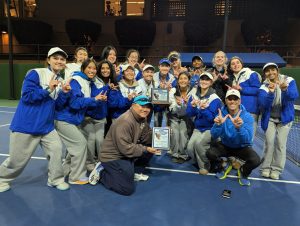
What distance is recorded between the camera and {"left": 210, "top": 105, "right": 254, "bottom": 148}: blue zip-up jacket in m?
4.62

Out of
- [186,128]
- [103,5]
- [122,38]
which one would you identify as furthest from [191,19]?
[186,128]

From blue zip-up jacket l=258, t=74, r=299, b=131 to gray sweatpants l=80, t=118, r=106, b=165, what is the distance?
2.66m

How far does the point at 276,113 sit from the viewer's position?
4871 mm

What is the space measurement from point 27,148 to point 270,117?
149 inches

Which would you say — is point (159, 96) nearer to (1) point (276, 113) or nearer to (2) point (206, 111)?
(2) point (206, 111)

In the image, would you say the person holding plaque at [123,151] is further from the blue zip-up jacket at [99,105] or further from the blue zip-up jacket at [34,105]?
the blue zip-up jacket at [34,105]

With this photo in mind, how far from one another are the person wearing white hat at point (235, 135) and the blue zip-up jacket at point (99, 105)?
5.99 ft

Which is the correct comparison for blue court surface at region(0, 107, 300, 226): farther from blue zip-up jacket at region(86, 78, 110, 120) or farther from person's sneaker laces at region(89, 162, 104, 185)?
blue zip-up jacket at region(86, 78, 110, 120)

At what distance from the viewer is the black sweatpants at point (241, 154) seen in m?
4.69

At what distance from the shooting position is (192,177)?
16.4ft

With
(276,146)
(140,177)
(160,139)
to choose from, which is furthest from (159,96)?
(276,146)

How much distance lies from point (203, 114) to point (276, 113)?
1.18 m

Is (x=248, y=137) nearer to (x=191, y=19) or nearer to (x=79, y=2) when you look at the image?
(x=191, y=19)

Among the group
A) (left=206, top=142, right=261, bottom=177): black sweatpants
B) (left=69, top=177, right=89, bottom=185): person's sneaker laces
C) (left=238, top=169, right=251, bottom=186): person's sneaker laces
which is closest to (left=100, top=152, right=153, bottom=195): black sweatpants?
(left=69, top=177, right=89, bottom=185): person's sneaker laces
